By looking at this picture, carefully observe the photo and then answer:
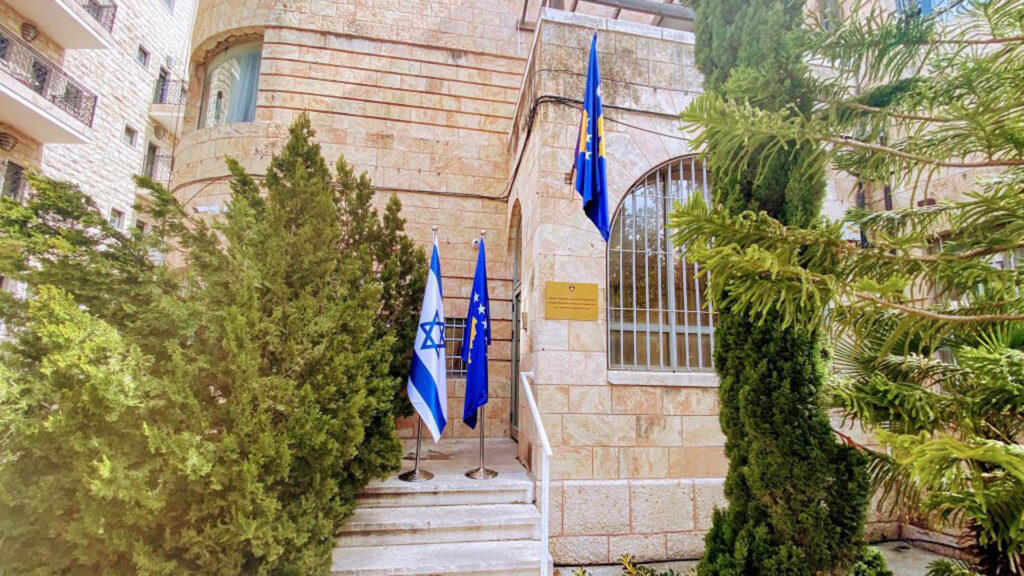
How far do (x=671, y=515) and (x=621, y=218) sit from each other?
293 centimetres

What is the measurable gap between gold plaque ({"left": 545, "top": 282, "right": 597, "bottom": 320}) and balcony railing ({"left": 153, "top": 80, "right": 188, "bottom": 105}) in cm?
1589

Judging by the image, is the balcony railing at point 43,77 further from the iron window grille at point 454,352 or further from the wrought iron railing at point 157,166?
the iron window grille at point 454,352

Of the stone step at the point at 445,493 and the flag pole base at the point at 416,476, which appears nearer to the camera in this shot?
the stone step at the point at 445,493

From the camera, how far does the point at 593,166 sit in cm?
390

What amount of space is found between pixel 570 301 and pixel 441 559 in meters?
2.41

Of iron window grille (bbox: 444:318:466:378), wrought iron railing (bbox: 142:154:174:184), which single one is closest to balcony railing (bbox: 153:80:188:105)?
wrought iron railing (bbox: 142:154:174:184)

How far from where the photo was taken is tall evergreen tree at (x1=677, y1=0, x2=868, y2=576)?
2680mm

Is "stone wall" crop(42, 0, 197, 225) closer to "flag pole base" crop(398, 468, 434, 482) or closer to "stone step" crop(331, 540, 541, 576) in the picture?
"flag pole base" crop(398, 468, 434, 482)

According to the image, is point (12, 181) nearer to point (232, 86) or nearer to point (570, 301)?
point (232, 86)

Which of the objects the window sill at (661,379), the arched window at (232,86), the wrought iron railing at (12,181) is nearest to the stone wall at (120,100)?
the wrought iron railing at (12,181)

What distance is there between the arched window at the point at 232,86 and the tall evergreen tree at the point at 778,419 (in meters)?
6.93

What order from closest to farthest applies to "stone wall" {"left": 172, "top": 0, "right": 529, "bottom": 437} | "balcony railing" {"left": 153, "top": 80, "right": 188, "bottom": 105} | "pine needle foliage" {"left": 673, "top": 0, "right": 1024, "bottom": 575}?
"pine needle foliage" {"left": 673, "top": 0, "right": 1024, "bottom": 575} → "stone wall" {"left": 172, "top": 0, "right": 529, "bottom": 437} → "balcony railing" {"left": 153, "top": 80, "right": 188, "bottom": 105}

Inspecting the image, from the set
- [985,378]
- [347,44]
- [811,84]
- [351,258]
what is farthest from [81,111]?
[985,378]

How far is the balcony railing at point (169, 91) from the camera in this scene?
14219mm
